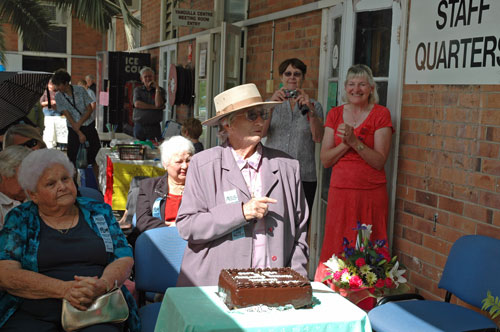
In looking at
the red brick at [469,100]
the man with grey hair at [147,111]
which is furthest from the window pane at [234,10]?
the red brick at [469,100]

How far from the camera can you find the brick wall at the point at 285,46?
6.04 metres

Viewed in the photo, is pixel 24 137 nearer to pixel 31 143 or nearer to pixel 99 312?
pixel 31 143

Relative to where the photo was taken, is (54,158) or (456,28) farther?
(456,28)

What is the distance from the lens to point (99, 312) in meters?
2.94

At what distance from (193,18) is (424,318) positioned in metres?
6.55

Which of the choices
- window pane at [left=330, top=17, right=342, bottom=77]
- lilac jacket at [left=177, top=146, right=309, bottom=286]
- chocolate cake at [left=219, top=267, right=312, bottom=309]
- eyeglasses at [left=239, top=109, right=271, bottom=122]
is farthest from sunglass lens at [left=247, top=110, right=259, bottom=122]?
window pane at [left=330, top=17, right=342, bottom=77]

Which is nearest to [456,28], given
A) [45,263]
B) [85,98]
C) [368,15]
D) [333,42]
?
[368,15]

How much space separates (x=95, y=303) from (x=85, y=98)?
629cm

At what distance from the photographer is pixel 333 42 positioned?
5.66m

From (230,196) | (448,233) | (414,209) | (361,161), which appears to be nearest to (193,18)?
(361,161)

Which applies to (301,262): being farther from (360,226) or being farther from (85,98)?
(85,98)

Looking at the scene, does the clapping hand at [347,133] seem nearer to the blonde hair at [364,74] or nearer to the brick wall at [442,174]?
the blonde hair at [364,74]

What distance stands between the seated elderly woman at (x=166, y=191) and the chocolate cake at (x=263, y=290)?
5.96 ft

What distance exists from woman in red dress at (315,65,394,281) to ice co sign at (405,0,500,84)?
371 millimetres
